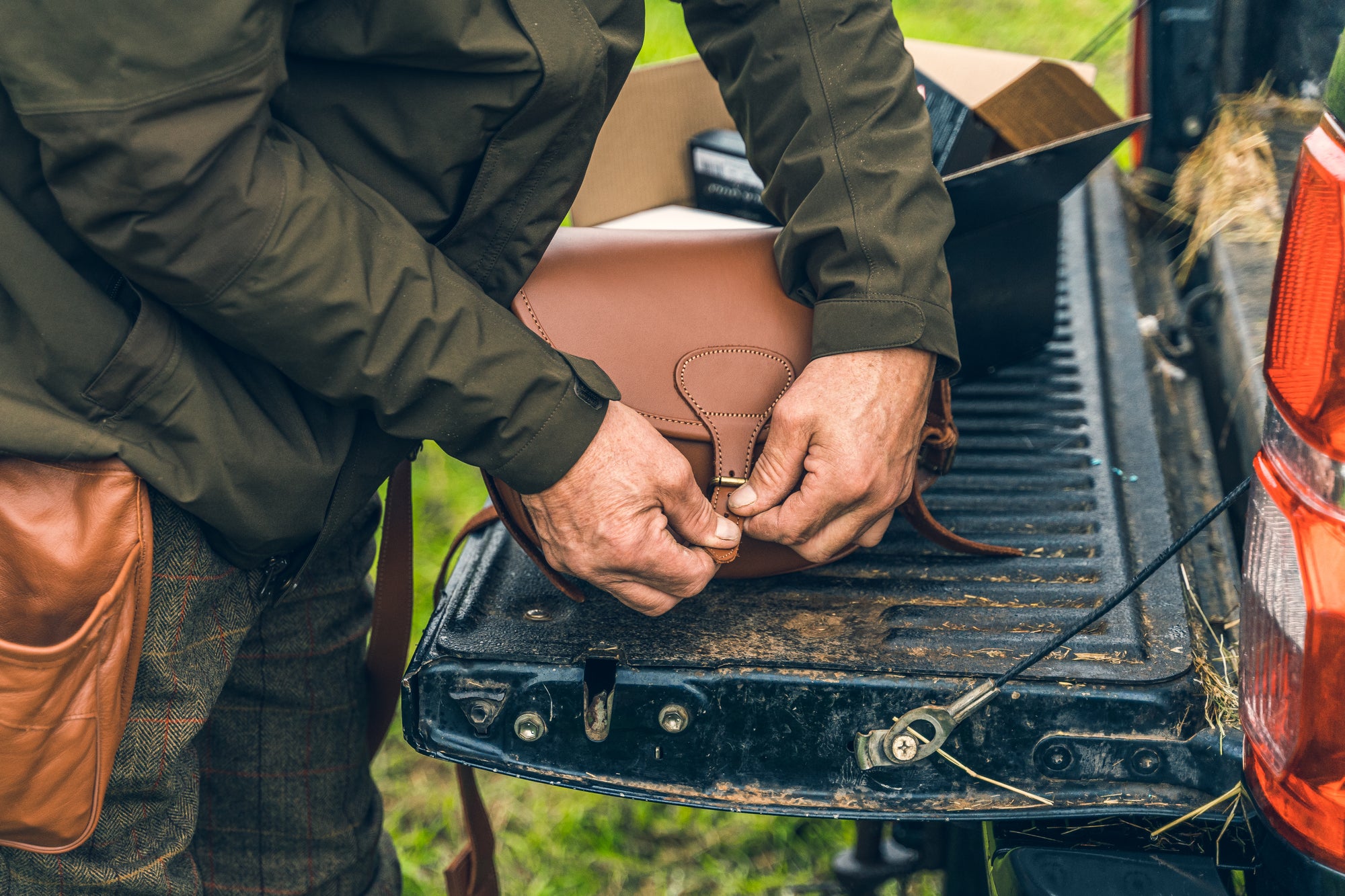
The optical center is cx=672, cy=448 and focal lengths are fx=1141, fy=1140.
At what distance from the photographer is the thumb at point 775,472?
3.72 feet

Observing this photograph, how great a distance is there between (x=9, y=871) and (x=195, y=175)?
0.75m

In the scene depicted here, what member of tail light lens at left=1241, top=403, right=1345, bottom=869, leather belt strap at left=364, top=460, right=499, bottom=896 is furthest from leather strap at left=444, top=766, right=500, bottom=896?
tail light lens at left=1241, top=403, right=1345, bottom=869

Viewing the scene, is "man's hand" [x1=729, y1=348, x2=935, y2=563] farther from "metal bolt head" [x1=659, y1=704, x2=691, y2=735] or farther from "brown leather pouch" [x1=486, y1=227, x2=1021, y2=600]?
"metal bolt head" [x1=659, y1=704, x2=691, y2=735]

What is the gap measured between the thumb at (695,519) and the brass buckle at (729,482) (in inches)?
1.0

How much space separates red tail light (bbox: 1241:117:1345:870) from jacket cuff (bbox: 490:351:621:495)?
560 mm

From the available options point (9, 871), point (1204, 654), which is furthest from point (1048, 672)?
point (9, 871)

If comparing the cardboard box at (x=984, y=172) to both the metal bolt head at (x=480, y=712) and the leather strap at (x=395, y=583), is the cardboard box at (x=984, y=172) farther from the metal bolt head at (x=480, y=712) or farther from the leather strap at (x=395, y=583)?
the metal bolt head at (x=480, y=712)

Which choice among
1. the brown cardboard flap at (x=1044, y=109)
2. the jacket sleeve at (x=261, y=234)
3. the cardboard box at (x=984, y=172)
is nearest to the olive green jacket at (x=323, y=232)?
the jacket sleeve at (x=261, y=234)

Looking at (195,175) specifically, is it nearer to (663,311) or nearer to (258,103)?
(258,103)

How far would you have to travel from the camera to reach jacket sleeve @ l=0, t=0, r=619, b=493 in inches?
31.7

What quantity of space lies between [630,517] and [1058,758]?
1.50ft

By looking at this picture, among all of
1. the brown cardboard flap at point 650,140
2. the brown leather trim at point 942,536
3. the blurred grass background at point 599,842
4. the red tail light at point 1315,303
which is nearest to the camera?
the red tail light at point 1315,303

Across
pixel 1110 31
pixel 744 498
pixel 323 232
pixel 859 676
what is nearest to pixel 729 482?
pixel 744 498

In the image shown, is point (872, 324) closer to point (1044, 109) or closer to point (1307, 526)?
point (1307, 526)
